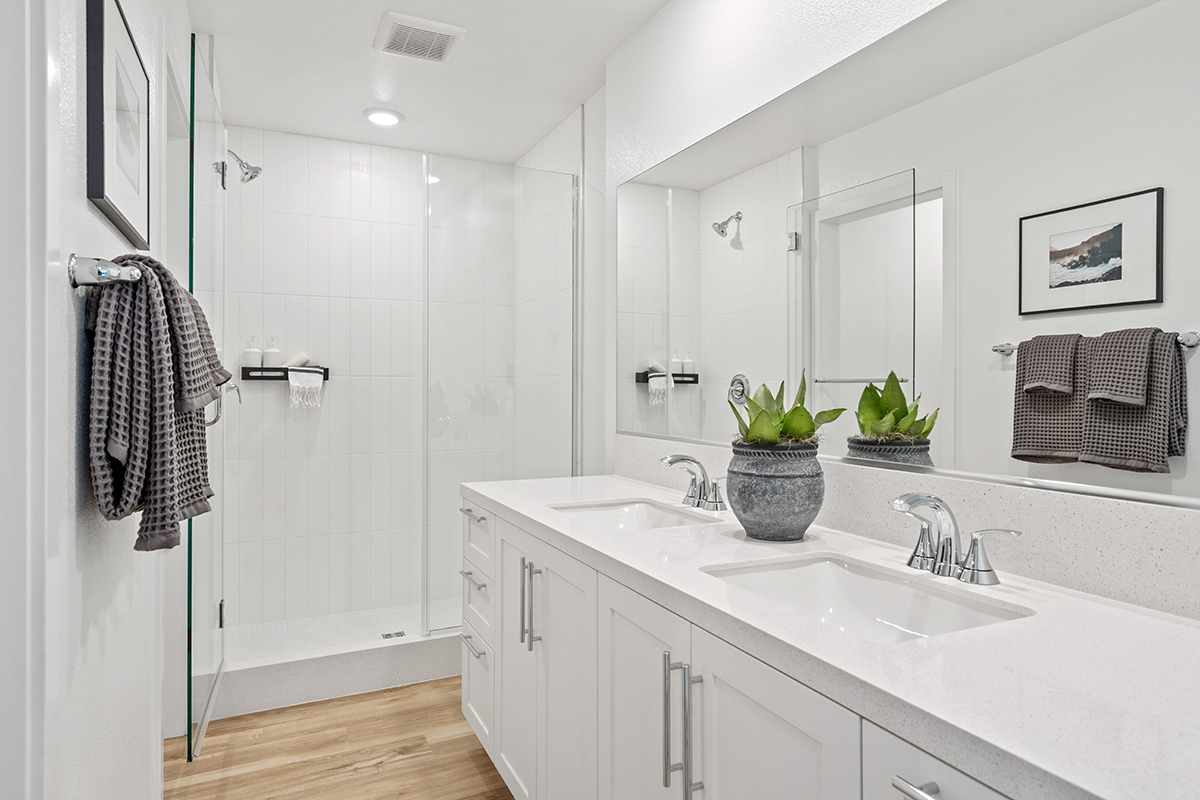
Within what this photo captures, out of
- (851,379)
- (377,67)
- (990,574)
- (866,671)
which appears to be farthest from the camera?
(377,67)

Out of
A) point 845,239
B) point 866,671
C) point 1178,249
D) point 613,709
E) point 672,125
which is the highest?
point 672,125

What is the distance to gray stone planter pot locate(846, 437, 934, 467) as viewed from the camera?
138 cm

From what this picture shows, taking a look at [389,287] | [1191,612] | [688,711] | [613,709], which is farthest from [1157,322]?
[389,287]

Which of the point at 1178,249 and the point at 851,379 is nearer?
the point at 1178,249

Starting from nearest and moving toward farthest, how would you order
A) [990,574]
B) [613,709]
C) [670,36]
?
[990,574]
[613,709]
[670,36]

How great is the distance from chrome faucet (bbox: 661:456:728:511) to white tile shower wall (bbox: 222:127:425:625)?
207 centimetres

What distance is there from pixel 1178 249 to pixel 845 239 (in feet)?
2.20

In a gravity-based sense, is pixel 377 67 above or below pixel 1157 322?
above

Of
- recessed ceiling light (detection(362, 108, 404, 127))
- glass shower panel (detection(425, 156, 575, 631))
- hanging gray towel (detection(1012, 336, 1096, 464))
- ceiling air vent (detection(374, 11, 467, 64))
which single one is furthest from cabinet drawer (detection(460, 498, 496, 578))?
recessed ceiling light (detection(362, 108, 404, 127))

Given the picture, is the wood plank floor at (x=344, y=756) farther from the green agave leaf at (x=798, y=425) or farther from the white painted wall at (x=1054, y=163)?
the white painted wall at (x=1054, y=163)

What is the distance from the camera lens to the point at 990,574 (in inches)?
44.3

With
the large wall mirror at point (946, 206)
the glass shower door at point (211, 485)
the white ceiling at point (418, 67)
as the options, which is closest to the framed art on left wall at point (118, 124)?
the glass shower door at point (211, 485)

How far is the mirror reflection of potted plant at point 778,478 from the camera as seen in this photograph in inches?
55.7

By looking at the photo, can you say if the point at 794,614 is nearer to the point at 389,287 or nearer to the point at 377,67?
the point at 377,67
